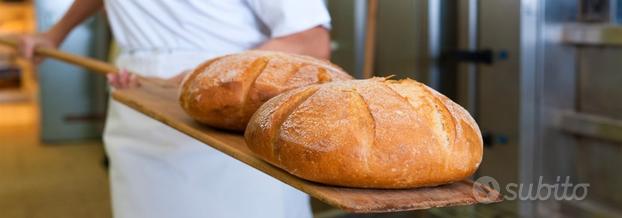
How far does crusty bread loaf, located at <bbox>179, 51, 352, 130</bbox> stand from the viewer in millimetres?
1122

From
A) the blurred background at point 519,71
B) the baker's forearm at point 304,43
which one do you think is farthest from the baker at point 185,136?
the blurred background at point 519,71

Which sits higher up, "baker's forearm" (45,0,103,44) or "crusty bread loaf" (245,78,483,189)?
"baker's forearm" (45,0,103,44)

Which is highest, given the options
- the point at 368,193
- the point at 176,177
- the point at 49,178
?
the point at 368,193

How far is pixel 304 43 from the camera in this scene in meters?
1.43

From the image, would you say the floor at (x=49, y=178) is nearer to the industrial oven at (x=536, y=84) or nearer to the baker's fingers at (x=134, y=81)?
the industrial oven at (x=536, y=84)

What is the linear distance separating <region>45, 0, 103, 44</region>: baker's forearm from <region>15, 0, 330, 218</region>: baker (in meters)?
0.32

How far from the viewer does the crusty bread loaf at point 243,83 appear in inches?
44.2

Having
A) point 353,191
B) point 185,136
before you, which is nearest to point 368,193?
point 353,191

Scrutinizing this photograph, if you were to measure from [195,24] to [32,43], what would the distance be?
2.35 feet

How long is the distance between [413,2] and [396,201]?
202 centimetres

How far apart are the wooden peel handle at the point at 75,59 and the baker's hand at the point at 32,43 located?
0.02 metres

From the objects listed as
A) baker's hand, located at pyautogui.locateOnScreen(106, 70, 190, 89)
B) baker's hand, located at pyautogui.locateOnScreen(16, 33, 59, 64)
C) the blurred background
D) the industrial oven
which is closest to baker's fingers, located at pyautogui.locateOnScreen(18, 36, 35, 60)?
baker's hand, located at pyautogui.locateOnScreen(16, 33, 59, 64)

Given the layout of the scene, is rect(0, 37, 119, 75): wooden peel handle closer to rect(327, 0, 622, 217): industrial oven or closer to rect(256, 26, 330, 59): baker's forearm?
rect(256, 26, 330, 59): baker's forearm

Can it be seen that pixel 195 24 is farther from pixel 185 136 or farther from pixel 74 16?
pixel 74 16
